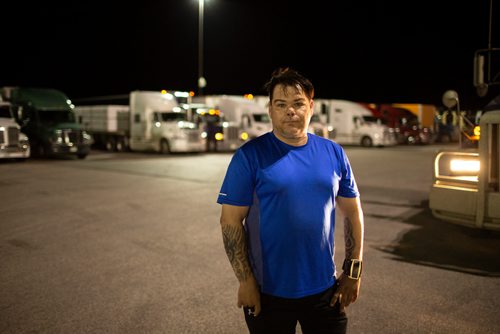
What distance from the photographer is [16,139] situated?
21203mm

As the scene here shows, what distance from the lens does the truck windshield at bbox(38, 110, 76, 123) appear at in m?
24.0

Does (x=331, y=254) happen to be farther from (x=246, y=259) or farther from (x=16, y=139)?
(x=16, y=139)

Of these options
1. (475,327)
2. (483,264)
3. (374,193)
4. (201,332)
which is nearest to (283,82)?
(201,332)

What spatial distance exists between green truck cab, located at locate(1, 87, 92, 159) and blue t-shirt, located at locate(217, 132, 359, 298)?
2204 centimetres

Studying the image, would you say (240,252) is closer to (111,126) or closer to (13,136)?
(13,136)

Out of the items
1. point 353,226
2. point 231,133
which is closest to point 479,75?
point 353,226

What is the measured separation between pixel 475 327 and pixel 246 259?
2631mm

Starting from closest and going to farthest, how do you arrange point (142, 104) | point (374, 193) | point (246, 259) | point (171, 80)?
point (246, 259) < point (374, 193) < point (142, 104) < point (171, 80)

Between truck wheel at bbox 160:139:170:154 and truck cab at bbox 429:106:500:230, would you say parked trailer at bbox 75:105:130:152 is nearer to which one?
truck wheel at bbox 160:139:170:154

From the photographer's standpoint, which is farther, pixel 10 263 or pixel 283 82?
pixel 10 263

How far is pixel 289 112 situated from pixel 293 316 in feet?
3.29

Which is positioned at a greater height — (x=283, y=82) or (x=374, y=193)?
(x=283, y=82)

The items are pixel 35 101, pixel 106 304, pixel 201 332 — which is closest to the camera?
pixel 201 332

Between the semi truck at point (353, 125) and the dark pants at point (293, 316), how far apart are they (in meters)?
30.5
